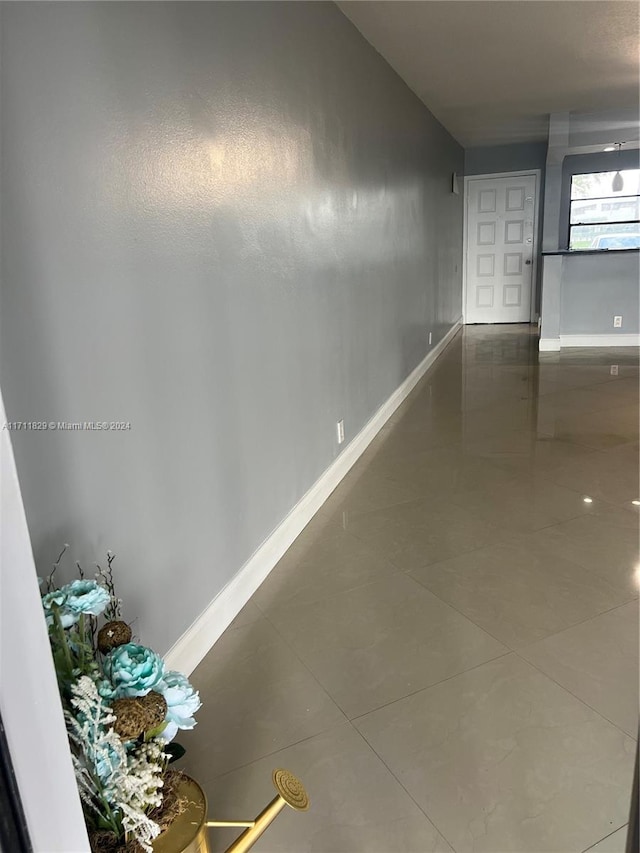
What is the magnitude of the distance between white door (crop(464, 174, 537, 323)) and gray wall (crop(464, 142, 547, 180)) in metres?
0.12

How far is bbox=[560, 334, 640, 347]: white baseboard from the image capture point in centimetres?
642

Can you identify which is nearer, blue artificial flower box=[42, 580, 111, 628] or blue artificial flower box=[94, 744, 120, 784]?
blue artificial flower box=[94, 744, 120, 784]

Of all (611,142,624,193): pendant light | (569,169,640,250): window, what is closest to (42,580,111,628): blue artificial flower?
(569,169,640,250): window

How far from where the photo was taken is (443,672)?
1.67 meters

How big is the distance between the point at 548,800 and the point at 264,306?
1662 millimetres

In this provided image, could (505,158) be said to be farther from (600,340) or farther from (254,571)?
(254,571)

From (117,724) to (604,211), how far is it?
786cm

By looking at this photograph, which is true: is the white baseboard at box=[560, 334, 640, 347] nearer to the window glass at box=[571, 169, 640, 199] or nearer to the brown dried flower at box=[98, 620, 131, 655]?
the window glass at box=[571, 169, 640, 199]

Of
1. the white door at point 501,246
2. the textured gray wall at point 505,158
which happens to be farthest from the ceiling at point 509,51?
the white door at point 501,246

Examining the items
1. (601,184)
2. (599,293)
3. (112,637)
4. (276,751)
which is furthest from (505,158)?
(112,637)

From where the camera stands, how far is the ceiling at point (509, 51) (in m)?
3.26

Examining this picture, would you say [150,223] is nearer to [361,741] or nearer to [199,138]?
[199,138]

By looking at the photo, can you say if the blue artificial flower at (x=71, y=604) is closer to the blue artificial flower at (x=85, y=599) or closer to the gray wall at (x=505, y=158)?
the blue artificial flower at (x=85, y=599)

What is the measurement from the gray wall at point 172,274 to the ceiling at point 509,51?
62 cm
